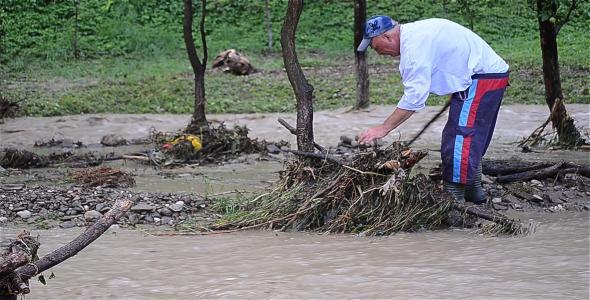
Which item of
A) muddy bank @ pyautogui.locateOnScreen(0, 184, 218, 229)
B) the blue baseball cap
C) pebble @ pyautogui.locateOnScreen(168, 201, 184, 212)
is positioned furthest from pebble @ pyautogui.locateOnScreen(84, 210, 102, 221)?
the blue baseball cap

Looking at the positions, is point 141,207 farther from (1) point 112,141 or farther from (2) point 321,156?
(1) point 112,141

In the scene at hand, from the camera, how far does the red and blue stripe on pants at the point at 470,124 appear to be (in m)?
5.93

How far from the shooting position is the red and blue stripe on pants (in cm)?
593

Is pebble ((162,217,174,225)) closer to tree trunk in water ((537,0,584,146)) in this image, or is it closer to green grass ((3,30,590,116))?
tree trunk in water ((537,0,584,146))

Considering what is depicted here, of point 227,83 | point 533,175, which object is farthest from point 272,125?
point 533,175

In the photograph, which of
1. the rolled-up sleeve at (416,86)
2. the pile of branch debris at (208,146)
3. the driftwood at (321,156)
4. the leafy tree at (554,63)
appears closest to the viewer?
the rolled-up sleeve at (416,86)

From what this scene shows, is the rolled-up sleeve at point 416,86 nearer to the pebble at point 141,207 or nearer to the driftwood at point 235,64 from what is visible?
the pebble at point 141,207

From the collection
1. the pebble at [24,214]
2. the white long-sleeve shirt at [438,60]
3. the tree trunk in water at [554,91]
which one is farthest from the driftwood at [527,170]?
the pebble at [24,214]

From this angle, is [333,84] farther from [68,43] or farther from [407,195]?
[407,195]

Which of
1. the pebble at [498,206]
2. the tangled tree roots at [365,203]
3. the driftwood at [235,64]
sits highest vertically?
the driftwood at [235,64]

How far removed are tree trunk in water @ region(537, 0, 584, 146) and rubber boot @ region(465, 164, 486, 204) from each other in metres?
3.88

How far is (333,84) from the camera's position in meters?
17.2

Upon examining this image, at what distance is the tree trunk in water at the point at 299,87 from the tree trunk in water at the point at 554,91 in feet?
12.5

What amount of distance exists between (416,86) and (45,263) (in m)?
2.99
